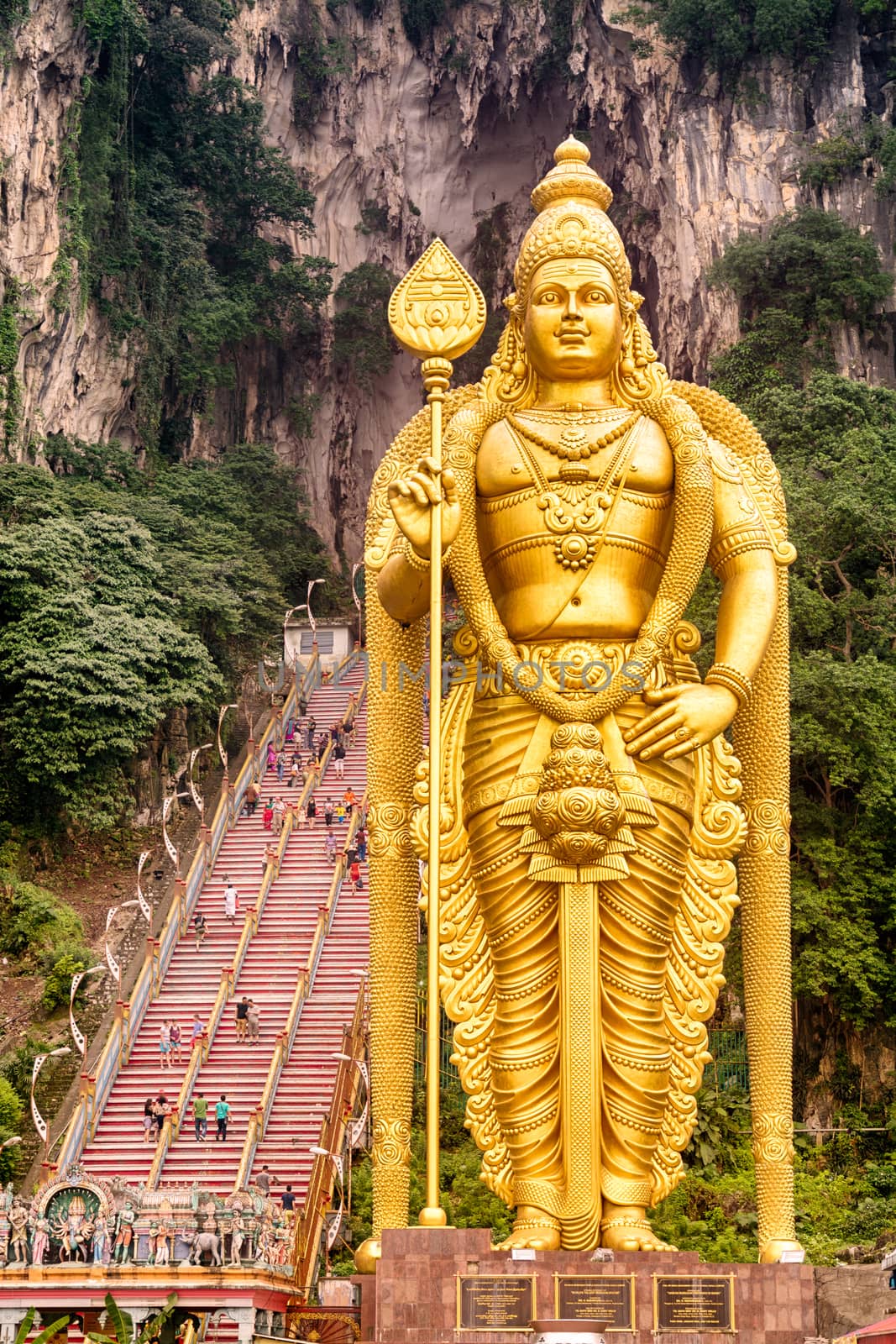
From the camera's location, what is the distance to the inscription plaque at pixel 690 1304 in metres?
8.45

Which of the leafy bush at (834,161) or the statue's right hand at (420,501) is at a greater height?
the leafy bush at (834,161)

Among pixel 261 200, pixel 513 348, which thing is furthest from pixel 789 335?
pixel 513 348

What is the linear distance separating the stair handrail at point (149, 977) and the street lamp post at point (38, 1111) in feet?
0.73

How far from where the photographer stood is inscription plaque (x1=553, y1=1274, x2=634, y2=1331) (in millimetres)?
8445

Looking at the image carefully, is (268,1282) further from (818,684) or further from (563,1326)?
(818,684)

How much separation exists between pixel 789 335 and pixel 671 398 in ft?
66.7

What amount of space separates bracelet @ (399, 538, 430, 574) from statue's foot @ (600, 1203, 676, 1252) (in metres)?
3.09

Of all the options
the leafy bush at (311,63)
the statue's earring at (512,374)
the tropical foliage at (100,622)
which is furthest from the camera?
the leafy bush at (311,63)

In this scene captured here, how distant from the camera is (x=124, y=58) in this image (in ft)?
98.7

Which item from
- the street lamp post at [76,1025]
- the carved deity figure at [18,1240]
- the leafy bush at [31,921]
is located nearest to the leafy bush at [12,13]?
the leafy bush at [31,921]

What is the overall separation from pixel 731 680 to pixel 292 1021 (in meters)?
8.33

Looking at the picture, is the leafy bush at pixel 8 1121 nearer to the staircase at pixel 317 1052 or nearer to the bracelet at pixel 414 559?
the staircase at pixel 317 1052

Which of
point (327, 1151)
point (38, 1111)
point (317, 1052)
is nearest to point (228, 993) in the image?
point (317, 1052)

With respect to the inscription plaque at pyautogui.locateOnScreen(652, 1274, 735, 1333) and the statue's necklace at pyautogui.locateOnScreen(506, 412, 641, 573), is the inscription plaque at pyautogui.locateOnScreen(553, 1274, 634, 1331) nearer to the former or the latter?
the inscription plaque at pyautogui.locateOnScreen(652, 1274, 735, 1333)
